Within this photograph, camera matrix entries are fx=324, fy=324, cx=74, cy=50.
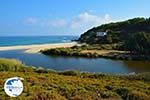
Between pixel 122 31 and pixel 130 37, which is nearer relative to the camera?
pixel 130 37

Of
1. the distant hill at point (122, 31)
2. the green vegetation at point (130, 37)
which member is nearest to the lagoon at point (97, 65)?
the green vegetation at point (130, 37)

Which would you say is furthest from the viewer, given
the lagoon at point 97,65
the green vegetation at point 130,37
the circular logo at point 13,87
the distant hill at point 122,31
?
the distant hill at point 122,31

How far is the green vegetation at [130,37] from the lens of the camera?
200 feet

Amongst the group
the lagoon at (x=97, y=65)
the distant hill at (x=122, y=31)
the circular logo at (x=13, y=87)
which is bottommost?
the lagoon at (x=97, y=65)

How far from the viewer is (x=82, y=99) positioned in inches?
581

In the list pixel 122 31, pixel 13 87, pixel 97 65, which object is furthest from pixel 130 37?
pixel 13 87

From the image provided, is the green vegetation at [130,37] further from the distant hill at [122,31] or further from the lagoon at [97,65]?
the lagoon at [97,65]

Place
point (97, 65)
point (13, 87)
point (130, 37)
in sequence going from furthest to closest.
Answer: point (130, 37)
point (97, 65)
point (13, 87)

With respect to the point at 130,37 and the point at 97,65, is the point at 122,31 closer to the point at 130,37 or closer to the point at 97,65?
the point at 130,37

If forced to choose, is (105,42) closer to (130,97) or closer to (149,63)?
(149,63)

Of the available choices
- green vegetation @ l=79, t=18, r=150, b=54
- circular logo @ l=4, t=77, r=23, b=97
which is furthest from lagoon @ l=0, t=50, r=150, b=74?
circular logo @ l=4, t=77, r=23, b=97

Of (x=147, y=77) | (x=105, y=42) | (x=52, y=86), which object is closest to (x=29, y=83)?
(x=52, y=86)

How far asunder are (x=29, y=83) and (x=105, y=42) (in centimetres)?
7818

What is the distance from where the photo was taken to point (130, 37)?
65.4 meters
